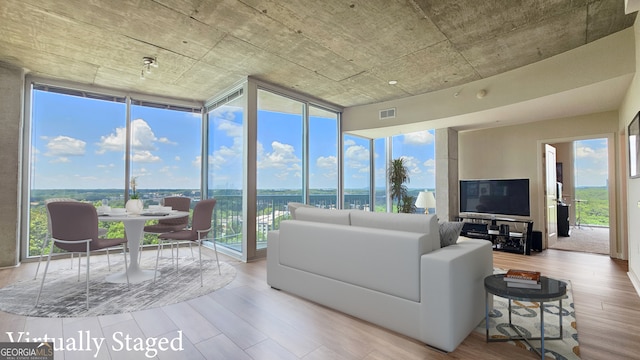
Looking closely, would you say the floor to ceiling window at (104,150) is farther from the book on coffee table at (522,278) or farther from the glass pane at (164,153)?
the book on coffee table at (522,278)

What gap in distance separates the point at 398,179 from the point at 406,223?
15.9 feet

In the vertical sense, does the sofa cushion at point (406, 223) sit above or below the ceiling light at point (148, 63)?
below

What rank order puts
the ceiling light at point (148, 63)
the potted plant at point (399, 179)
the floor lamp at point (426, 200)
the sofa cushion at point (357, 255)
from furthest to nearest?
the potted plant at point (399, 179), the floor lamp at point (426, 200), the ceiling light at point (148, 63), the sofa cushion at point (357, 255)

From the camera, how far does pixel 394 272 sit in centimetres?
218

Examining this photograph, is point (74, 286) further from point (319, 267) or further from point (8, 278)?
point (319, 267)

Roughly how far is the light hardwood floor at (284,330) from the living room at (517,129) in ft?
0.08

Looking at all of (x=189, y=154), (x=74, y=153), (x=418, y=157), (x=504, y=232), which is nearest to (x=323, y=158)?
(x=418, y=157)

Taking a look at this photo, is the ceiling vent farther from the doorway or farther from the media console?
the doorway

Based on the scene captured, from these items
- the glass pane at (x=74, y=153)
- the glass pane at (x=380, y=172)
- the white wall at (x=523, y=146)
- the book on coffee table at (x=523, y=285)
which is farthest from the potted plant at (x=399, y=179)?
the glass pane at (x=74, y=153)

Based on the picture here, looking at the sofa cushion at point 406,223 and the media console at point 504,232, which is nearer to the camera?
the sofa cushion at point 406,223

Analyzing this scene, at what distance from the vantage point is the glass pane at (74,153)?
4555mm

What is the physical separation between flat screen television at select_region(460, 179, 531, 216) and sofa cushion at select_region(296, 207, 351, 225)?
4220mm

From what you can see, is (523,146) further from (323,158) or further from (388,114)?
(323,158)

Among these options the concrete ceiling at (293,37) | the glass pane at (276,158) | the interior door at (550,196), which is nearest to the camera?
the concrete ceiling at (293,37)
